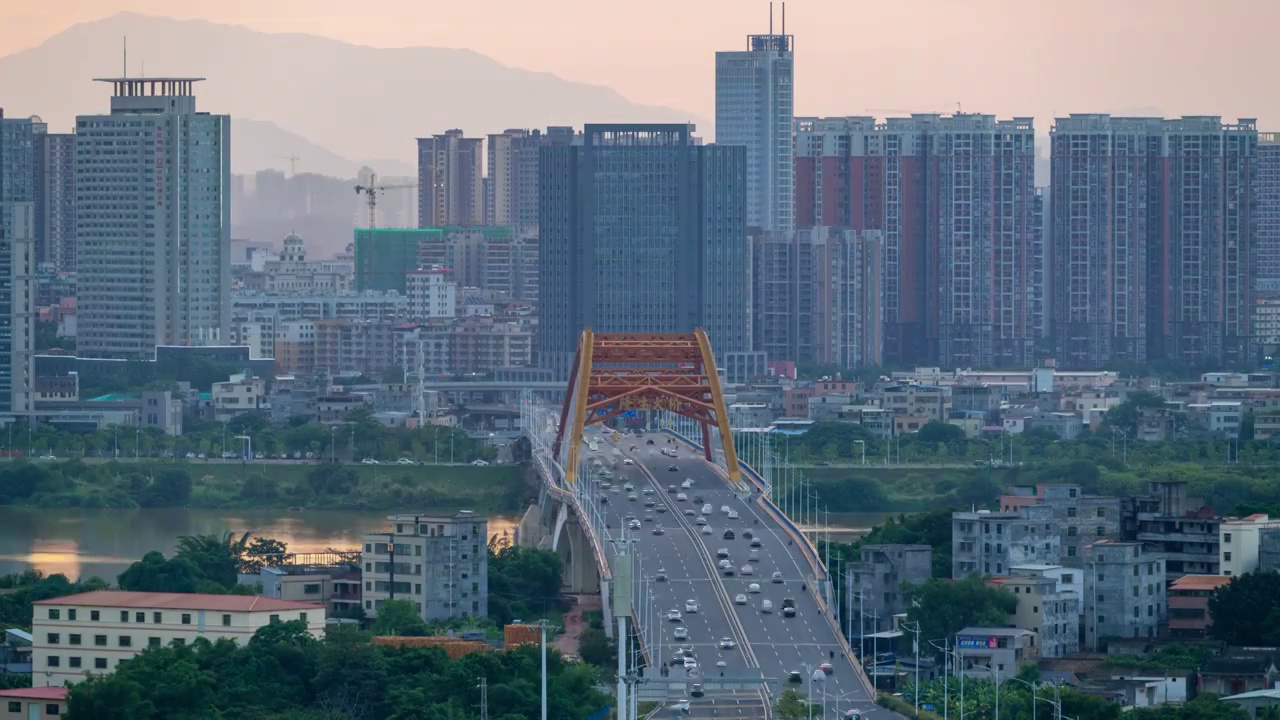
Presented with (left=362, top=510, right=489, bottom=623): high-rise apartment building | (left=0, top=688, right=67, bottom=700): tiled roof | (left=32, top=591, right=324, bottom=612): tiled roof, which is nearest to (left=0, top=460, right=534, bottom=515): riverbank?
(left=362, top=510, right=489, bottom=623): high-rise apartment building

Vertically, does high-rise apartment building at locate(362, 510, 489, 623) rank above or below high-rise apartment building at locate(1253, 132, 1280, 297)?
→ below

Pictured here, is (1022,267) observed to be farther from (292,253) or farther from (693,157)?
(292,253)

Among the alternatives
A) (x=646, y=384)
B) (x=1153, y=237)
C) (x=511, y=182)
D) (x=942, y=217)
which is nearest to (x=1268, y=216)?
→ (x=1153, y=237)

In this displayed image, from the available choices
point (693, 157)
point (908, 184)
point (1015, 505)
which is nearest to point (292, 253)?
point (908, 184)

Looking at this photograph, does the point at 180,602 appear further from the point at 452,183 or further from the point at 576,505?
the point at 452,183

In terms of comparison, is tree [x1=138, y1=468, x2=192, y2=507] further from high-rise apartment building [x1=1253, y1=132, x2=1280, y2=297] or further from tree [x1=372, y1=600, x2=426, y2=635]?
high-rise apartment building [x1=1253, y1=132, x2=1280, y2=297]

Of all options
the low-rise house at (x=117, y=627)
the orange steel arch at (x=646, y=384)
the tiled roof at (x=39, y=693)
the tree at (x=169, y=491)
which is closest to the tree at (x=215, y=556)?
the low-rise house at (x=117, y=627)

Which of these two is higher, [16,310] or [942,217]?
[942,217]
